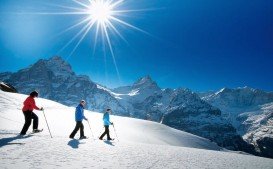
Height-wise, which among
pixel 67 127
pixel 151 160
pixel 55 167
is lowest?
pixel 55 167

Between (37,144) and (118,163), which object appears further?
(37,144)

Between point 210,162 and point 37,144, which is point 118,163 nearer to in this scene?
point 37,144

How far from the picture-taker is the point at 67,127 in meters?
26.1

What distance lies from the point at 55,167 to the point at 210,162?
7.01 metres

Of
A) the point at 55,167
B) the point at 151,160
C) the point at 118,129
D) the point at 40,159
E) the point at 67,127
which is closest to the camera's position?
the point at 55,167

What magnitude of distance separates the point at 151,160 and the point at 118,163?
1.69m

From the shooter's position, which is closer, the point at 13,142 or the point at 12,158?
the point at 12,158

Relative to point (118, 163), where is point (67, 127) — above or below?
above

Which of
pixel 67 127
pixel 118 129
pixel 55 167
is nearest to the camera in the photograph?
pixel 55 167

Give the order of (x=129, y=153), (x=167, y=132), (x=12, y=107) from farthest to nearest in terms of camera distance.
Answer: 1. (x=167, y=132)
2. (x=12, y=107)
3. (x=129, y=153)

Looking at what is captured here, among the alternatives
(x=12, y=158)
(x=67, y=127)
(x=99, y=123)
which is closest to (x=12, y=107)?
(x=67, y=127)

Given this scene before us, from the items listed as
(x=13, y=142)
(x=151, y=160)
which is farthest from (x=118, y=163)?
(x=13, y=142)

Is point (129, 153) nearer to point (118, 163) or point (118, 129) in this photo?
point (118, 163)

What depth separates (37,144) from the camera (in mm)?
12469
